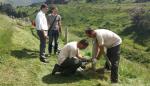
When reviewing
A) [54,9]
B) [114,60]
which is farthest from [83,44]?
[54,9]

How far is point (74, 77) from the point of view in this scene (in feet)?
55.8

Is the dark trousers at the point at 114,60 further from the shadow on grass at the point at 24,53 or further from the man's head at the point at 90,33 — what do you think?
the shadow on grass at the point at 24,53

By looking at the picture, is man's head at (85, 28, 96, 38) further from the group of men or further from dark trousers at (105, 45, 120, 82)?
dark trousers at (105, 45, 120, 82)

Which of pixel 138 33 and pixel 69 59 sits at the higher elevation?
pixel 69 59

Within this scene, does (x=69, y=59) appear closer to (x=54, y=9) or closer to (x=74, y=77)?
(x=74, y=77)

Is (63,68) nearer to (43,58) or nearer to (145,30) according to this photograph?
(43,58)

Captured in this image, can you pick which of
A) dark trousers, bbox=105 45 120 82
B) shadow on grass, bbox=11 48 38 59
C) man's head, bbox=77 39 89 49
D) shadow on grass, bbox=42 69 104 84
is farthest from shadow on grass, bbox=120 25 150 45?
man's head, bbox=77 39 89 49

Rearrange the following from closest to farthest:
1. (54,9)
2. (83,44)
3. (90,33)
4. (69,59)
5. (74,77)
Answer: (90,33)
(83,44)
(69,59)
(74,77)
(54,9)

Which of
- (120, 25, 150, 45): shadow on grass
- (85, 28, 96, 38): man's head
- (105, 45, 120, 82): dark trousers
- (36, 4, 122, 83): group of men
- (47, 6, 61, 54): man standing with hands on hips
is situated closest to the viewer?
(85, 28, 96, 38): man's head

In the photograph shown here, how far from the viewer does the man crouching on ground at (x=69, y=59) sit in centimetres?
1641

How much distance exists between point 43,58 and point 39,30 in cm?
153

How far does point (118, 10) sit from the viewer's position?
169m

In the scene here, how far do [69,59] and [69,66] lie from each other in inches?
15.0

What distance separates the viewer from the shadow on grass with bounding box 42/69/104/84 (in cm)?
1648
